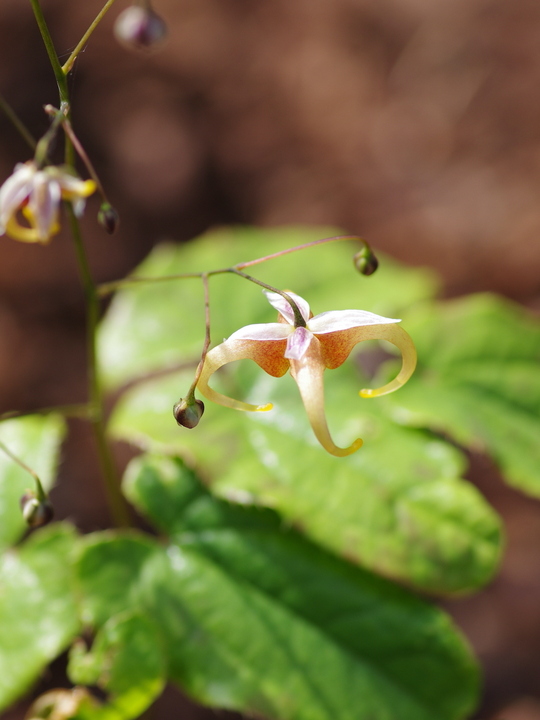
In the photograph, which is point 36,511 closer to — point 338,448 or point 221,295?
point 338,448

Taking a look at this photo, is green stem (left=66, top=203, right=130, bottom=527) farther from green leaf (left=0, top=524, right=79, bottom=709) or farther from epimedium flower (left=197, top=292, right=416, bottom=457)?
epimedium flower (left=197, top=292, right=416, bottom=457)

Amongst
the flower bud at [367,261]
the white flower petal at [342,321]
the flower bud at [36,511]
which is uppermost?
the white flower petal at [342,321]

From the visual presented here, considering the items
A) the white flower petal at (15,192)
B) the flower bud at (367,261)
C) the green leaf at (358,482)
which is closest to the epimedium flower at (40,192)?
the white flower petal at (15,192)

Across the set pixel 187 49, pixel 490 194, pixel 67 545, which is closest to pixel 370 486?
pixel 67 545

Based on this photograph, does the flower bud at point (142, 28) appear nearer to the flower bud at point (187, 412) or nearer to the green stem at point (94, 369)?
the green stem at point (94, 369)

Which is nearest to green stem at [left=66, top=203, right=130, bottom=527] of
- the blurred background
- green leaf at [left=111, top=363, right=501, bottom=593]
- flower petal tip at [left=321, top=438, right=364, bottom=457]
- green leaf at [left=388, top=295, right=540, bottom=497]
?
green leaf at [left=111, top=363, right=501, bottom=593]

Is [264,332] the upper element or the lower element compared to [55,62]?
lower

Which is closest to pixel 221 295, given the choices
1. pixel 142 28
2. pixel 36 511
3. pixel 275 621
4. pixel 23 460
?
pixel 23 460
